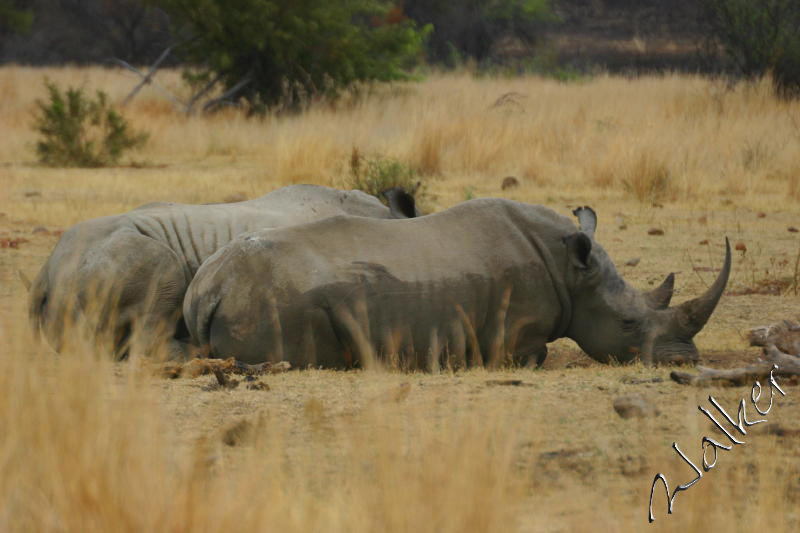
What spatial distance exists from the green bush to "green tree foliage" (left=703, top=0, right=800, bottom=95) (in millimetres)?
10782

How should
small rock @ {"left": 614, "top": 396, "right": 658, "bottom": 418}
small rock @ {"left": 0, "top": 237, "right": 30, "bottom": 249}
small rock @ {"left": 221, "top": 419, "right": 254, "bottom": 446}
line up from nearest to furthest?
small rock @ {"left": 221, "top": 419, "right": 254, "bottom": 446} < small rock @ {"left": 614, "top": 396, "right": 658, "bottom": 418} < small rock @ {"left": 0, "top": 237, "right": 30, "bottom": 249}

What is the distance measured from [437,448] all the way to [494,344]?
2564 millimetres

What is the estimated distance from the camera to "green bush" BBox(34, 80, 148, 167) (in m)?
15.7

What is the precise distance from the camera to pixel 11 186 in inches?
523

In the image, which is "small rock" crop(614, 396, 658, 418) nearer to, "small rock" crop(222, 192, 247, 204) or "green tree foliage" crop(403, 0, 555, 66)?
"small rock" crop(222, 192, 247, 204)

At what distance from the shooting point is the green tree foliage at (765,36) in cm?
2038

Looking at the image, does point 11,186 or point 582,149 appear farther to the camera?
point 582,149

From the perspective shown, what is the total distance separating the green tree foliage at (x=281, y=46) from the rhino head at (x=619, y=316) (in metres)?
15.2

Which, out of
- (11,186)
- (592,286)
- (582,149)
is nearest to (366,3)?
(582,149)

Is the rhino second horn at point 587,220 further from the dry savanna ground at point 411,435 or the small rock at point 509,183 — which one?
the small rock at point 509,183

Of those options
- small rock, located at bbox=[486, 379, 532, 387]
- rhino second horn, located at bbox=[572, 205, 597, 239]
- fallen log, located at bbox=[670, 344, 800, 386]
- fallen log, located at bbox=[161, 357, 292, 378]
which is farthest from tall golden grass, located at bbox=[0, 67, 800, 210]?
fallen log, located at bbox=[670, 344, 800, 386]

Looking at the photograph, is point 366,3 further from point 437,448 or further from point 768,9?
point 437,448

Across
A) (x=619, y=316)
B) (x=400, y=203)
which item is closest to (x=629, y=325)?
(x=619, y=316)

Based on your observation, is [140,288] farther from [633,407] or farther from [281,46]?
[281,46]
